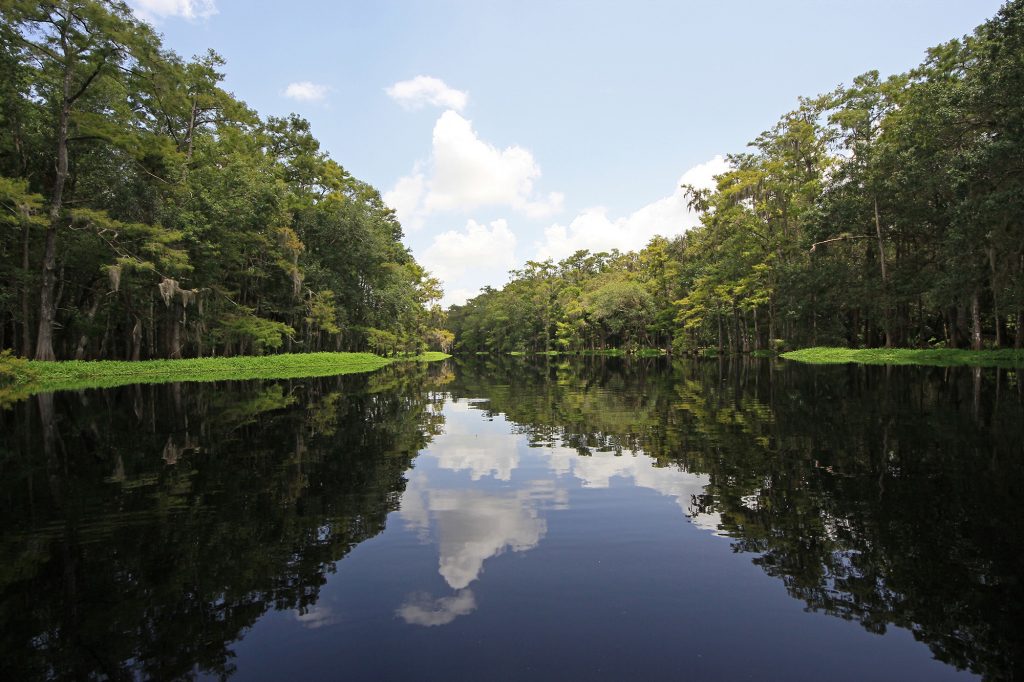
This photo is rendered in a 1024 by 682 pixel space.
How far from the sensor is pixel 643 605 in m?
4.57

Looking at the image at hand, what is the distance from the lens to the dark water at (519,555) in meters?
3.86

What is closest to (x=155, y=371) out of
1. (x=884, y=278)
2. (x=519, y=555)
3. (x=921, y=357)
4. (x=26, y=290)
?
(x=26, y=290)

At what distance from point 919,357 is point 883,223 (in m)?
10.8

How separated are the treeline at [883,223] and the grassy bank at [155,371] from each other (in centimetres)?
3796

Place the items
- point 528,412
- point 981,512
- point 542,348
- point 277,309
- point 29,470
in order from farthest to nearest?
point 542,348 → point 277,309 → point 528,412 → point 29,470 → point 981,512

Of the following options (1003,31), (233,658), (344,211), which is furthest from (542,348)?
(233,658)

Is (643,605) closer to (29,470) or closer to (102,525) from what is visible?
(102,525)

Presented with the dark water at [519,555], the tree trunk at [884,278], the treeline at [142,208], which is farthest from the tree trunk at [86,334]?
the tree trunk at [884,278]

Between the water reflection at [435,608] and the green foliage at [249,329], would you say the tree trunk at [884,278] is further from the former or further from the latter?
the green foliage at [249,329]

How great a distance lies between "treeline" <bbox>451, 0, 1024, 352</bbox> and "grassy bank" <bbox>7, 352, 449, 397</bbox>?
38.0 meters

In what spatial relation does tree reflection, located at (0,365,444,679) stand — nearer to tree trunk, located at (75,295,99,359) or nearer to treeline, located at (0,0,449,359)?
treeline, located at (0,0,449,359)

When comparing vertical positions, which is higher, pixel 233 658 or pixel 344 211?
pixel 344 211

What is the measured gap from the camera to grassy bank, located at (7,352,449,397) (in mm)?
23609

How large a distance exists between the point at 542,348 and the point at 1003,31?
289 ft
